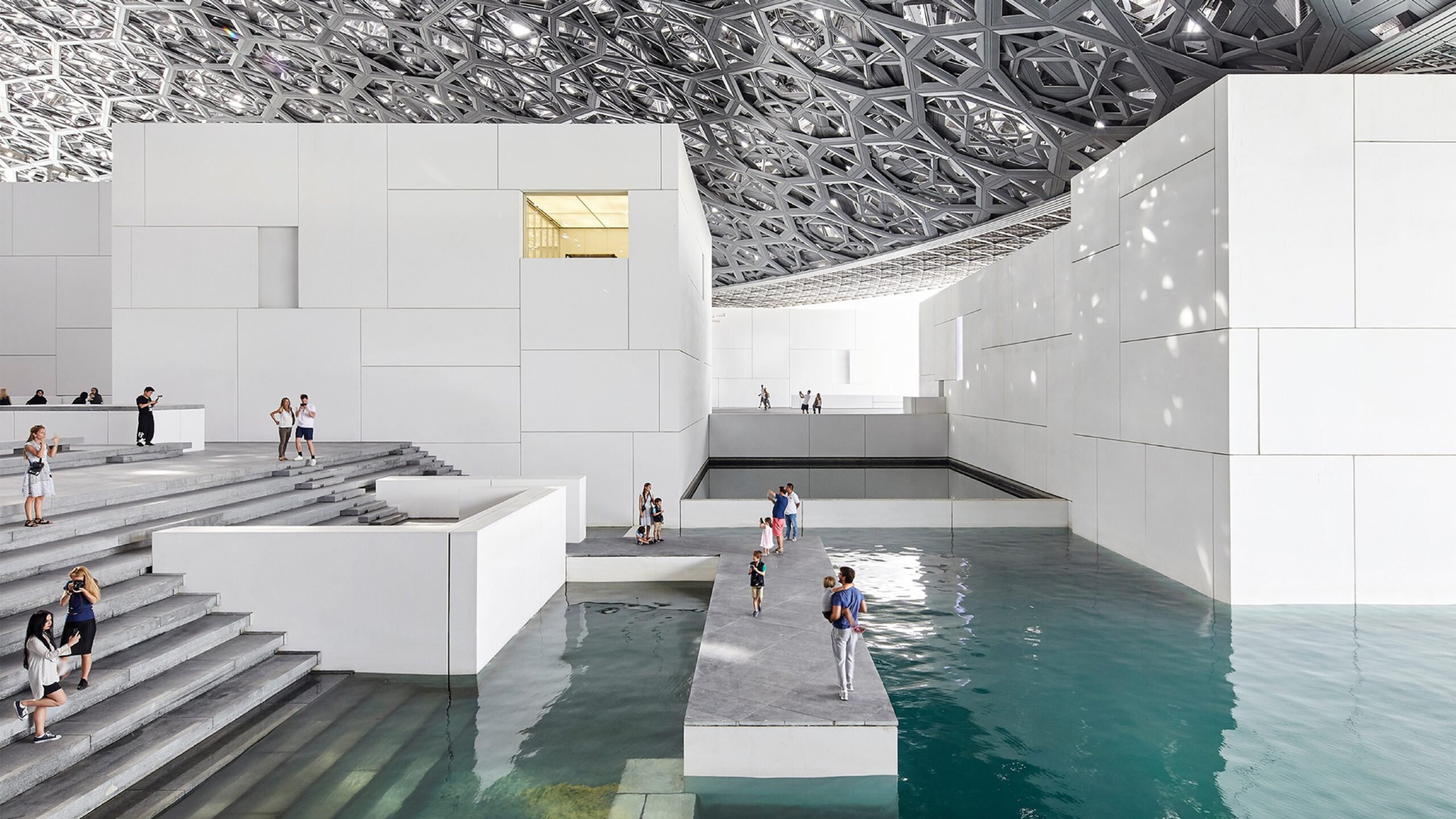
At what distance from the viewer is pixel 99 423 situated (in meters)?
16.1

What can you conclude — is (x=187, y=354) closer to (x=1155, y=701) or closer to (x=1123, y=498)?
(x=1155, y=701)

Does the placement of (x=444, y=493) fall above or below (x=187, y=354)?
below

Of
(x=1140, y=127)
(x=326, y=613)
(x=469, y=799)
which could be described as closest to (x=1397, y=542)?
(x=469, y=799)

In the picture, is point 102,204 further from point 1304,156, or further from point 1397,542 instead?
point 1397,542

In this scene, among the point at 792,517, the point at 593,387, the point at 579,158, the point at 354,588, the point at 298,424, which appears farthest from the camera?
the point at 593,387

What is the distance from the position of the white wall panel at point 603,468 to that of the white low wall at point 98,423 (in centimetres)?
732

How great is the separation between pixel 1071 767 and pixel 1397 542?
30.1 ft

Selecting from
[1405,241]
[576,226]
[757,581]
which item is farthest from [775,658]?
[576,226]

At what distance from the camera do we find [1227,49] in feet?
66.4

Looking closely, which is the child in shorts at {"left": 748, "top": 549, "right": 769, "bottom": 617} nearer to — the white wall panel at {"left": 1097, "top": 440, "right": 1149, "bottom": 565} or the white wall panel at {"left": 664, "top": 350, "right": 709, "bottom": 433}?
the white wall panel at {"left": 664, "top": 350, "right": 709, "bottom": 433}

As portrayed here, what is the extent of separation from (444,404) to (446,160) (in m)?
5.61

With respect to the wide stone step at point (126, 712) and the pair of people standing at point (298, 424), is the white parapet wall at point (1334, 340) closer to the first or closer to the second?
the wide stone step at point (126, 712)

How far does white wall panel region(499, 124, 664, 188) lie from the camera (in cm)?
1761

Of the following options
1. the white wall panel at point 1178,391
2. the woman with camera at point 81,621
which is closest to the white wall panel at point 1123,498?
the white wall panel at point 1178,391
